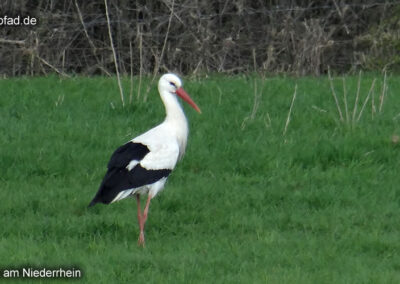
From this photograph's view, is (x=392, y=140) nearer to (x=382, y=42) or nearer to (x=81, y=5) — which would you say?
(x=382, y=42)

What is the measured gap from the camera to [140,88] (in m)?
11.8

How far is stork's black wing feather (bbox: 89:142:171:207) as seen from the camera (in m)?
7.33

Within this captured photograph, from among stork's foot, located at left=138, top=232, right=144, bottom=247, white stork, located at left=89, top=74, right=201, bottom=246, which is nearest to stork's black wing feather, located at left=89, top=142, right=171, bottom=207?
white stork, located at left=89, top=74, right=201, bottom=246

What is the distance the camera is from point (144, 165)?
7586mm

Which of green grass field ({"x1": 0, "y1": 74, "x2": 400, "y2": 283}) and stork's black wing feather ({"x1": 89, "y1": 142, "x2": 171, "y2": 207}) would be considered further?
stork's black wing feather ({"x1": 89, "y1": 142, "x2": 171, "y2": 207})

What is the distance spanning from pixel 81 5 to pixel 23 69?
5.09 ft

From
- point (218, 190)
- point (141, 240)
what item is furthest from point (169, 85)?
point (141, 240)

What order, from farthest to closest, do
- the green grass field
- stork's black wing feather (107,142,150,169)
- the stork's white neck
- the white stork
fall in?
the stork's white neck → stork's black wing feather (107,142,150,169) → the white stork → the green grass field

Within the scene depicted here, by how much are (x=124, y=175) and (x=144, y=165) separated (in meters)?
0.19

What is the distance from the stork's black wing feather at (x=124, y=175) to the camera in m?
7.33

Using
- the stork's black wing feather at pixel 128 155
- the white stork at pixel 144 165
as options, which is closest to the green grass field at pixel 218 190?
the white stork at pixel 144 165

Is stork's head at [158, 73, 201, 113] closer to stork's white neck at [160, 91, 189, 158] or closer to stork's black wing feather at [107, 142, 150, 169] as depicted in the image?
stork's white neck at [160, 91, 189, 158]

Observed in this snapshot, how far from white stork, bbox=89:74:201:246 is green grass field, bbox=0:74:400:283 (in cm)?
30

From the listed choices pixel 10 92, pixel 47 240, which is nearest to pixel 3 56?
pixel 10 92
